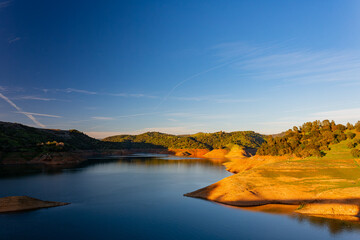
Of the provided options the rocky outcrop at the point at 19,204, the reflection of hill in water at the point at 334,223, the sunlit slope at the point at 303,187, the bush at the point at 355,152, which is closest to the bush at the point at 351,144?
the sunlit slope at the point at 303,187

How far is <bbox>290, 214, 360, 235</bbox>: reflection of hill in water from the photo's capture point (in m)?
33.0

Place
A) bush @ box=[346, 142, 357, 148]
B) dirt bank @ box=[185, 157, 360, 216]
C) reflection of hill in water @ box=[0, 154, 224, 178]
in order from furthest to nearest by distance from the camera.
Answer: reflection of hill in water @ box=[0, 154, 224, 178] → bush @ box=[346, 142, 357, 148] → dirt bank @ box=[185, 157, 360, 216]

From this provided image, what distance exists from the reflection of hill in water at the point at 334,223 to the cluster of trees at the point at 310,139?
33131 mm

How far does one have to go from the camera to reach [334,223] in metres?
35.4

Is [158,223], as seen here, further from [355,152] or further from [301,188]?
[355,152]

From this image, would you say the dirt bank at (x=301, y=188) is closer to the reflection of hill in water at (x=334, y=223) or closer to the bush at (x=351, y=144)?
the reflection of hill in water at (x=334, y=223)

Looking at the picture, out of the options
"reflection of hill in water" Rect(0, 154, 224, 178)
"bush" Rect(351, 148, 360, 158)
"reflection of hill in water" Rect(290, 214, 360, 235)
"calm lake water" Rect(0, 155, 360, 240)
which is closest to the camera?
"calm lake water" Rect(0, 155, 360, 240)

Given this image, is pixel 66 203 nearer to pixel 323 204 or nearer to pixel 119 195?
pixel 119 195

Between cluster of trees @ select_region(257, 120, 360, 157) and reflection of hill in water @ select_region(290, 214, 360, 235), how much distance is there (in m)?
33.1

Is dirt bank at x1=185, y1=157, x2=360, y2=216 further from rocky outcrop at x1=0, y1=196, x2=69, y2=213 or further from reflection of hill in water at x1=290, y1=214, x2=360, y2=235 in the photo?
rocky outcrop at x1=0, y1=196, x2=69, y2=213

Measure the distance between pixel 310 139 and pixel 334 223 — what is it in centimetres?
5718

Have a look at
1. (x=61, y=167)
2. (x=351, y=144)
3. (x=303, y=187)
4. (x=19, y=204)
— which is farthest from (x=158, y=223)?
(x=61, y=167)

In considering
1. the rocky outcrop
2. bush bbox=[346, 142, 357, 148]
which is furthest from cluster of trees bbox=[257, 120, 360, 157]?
the rocky outcrop

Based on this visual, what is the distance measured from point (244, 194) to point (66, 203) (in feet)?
121
